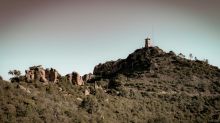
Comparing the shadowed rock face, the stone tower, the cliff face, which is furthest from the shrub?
the stone tower

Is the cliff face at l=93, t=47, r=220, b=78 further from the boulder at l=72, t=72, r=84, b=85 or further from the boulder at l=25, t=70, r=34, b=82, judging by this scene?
the boulder at l=25, t=70, r=34, b=82

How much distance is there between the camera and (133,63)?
3265 inches

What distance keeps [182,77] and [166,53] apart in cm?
1103

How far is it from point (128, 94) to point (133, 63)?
2193cm

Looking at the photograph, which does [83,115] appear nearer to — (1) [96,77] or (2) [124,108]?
(2) [124,108]

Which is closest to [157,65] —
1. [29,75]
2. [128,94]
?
[128,94]

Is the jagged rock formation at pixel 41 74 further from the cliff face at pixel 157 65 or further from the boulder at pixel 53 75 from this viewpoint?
the cliff face at pixel 157 65

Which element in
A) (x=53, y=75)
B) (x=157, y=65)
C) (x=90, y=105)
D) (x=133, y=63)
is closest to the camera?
(x=90, y=105)

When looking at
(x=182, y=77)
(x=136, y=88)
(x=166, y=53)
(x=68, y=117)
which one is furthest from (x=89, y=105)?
(x=166, y=53)

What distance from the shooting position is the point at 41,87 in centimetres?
4628

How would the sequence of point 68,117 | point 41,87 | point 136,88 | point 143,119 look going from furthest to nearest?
point 136,88, point 143,119, point 41,87, point 68,117

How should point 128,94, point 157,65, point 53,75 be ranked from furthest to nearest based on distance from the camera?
point 157,65 < point 128,94 < point 53,75

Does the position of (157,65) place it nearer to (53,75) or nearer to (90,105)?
(53,75)

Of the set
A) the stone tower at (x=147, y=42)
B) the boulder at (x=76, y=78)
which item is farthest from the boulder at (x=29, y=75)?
the stone tower at (x=147, y=42)
